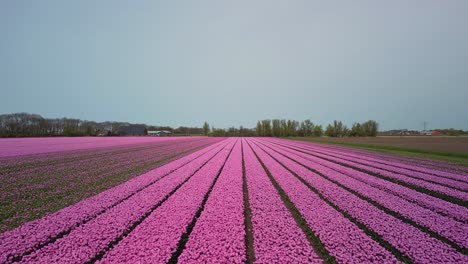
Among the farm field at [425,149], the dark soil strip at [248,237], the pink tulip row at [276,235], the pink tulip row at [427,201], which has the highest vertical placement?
the farm field at [425,149]

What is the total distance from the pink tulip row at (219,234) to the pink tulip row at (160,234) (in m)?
0.32

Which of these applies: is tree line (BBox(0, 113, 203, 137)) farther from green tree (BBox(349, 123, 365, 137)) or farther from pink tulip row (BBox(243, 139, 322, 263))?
green tree (BBox(349, 123, 365, 137))

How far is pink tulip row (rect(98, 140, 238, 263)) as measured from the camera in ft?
11.3

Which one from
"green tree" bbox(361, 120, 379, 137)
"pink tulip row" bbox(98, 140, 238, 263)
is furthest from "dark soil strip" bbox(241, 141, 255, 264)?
"green tree" bbox(361, 120, 379, 137)

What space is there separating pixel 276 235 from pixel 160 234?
8.41 ft

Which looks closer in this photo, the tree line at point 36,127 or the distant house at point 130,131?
the tree line at point 36,127

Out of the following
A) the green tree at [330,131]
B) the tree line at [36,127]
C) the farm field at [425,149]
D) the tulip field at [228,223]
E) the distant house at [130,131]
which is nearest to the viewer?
the tulip field at [228,223]

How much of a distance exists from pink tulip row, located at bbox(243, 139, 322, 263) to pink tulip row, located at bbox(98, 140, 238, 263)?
5.59ft

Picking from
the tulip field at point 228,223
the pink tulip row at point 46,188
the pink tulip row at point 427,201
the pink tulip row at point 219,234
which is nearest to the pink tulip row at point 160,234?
the tulip field at point 228,223

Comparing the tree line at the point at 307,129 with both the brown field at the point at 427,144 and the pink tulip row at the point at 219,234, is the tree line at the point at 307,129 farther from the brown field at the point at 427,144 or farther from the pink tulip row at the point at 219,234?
the pink tulip row at the point at 219,234

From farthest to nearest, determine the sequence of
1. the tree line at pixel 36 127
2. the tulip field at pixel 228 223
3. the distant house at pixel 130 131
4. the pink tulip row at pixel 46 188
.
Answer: the distant house at pixel 130 131 → the tree line at pixel 36 127 → the pink tulip row at pixel 46 188 → the tulip field at pixel 228 223

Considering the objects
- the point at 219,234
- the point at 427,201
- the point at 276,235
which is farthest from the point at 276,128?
the point at 219,234

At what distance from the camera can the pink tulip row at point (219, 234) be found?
11.5ft

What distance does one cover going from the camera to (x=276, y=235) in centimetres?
429
